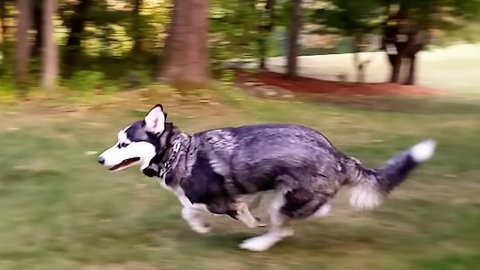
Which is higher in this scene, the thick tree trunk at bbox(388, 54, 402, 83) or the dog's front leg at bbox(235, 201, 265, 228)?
the dog's front leg at bbox(235, 201, 265, 228)

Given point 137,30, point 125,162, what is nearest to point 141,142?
point 125,162

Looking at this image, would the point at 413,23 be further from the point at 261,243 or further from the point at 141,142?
the point at 141,142

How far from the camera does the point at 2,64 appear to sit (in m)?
13.7

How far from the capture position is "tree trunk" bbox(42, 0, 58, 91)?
1194cm

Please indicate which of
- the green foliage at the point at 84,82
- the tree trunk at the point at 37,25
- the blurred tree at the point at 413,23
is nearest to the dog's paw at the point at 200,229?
the green foliage at the point at 84,82

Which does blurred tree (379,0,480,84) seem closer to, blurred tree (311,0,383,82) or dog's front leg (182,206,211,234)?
blurred tree (311,0,383,82)

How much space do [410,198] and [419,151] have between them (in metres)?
1.54

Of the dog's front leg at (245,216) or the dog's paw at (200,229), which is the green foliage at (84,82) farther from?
the dog's front leg at (245,216)

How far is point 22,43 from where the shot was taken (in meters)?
12.8

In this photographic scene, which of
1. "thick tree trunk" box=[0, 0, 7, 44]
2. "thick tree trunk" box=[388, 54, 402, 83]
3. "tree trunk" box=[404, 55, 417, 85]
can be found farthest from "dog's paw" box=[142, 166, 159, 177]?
"tree trunk" box=[404, 55, 417, 85]

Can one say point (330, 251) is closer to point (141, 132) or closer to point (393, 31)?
point (141, 132)

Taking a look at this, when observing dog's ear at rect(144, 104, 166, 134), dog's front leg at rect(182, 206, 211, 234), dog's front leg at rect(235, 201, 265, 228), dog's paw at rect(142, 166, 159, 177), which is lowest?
dog's front leg at rect(182, 206, 211, 234)

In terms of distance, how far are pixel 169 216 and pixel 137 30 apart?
10.9m

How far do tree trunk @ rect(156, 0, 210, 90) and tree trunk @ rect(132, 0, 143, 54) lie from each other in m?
4.83
